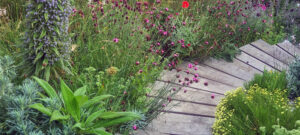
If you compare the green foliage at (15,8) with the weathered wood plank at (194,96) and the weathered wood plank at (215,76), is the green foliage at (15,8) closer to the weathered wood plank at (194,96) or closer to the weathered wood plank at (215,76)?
the weathered wood plank at (194,96)

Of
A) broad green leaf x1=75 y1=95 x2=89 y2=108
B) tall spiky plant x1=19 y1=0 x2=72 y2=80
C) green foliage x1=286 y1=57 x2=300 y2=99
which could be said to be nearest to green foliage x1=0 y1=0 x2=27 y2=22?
tall spiky plant x1=19 y1=0 x2=72 y2=80

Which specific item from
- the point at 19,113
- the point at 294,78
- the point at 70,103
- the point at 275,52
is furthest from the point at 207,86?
the point at 19,113

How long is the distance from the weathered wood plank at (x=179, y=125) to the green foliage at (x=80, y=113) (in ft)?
1.66

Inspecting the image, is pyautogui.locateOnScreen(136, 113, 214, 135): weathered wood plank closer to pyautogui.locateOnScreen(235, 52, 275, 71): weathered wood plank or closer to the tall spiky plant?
the tall spiky plant

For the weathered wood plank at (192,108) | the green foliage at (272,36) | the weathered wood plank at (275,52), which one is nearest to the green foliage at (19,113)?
the weathered wood plank at (192,108)

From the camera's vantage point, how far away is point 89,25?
13.6 ft

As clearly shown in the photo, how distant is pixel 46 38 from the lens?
9.75 feet

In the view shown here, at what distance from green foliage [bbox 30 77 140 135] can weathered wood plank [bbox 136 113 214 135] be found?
0.51 m

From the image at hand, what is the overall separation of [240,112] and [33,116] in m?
2.10

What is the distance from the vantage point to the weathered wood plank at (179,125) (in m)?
3.29

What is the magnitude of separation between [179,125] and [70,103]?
1300mm

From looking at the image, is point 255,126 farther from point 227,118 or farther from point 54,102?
point 54,102

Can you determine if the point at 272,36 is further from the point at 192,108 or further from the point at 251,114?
the point at 251,114

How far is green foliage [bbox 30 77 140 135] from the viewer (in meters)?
2.48
